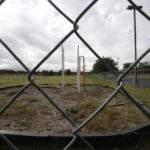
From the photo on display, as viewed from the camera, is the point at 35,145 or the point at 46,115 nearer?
the point at 35,145

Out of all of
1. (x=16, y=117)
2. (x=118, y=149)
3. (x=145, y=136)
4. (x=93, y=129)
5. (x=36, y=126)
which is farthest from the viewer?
(x=16, y=117)

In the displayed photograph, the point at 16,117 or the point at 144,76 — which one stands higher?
the point at 144,76

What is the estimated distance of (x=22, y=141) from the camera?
53.2 inches

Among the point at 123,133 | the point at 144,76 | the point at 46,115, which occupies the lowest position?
the point at 46,115

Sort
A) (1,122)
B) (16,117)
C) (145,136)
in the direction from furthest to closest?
1. (16,117)
2. (1,122)
3. (145,136)

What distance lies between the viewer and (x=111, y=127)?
179cm

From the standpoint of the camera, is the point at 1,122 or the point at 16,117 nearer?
the point at 1,122

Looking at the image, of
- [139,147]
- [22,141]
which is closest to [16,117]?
[22,141]

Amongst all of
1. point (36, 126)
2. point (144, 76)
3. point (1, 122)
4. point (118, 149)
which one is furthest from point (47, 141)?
point (144, 76)

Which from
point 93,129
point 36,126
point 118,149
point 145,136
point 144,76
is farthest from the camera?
point 144,76

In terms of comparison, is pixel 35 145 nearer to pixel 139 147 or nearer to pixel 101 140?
pixel 101 140

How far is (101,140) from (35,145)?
829mm

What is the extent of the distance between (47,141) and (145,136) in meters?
1.30

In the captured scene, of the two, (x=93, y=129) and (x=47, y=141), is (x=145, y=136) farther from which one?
(x=47, y=141)
